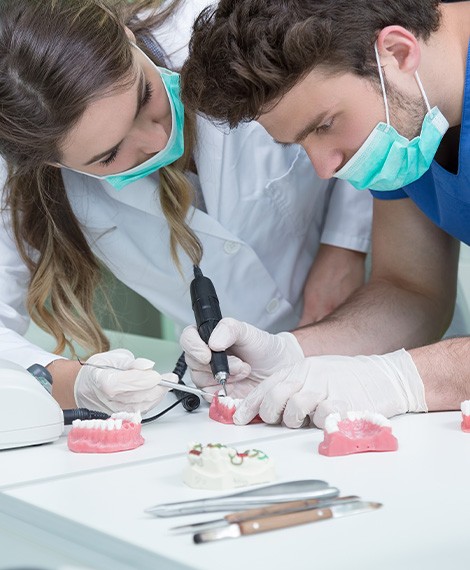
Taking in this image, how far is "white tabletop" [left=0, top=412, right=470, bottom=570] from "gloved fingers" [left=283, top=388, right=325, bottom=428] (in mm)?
21

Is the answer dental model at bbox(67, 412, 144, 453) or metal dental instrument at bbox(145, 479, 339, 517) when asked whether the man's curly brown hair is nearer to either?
dental model at bbox(67, 412, 144, 453)

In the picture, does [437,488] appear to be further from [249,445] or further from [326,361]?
[326,361]

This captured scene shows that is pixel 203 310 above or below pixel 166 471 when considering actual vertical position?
above

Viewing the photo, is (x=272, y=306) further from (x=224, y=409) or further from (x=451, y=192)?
(x=224, y=409)

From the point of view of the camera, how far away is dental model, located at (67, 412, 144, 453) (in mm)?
1282

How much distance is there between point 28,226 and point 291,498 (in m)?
1.26

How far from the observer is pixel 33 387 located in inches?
52.2

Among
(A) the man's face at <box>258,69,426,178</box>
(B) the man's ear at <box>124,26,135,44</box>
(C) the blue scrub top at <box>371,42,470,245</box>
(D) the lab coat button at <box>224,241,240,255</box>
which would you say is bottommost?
(D) the lab coat button at <box>224,241,240,255</box>

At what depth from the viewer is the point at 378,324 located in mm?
1974

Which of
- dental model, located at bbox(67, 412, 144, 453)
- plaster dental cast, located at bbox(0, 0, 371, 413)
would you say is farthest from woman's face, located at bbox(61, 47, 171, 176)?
dental model, located at bbox(67, 412, 144, 453)

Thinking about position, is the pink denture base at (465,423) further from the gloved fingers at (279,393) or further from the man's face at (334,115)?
the man's face at (334,115)

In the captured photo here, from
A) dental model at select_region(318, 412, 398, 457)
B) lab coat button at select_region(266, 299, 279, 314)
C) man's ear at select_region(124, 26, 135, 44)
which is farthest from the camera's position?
lab coat button at select_region(266, 299, 279, 314)

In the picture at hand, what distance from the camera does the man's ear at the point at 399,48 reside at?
1.46 metres

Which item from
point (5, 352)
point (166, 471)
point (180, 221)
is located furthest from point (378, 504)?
point (180, 221)
